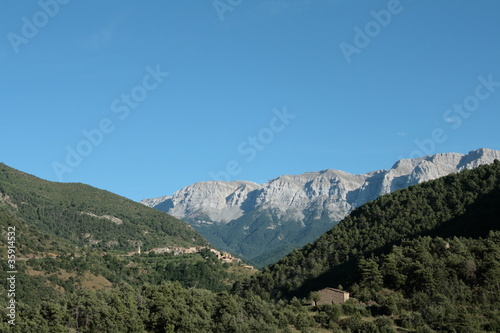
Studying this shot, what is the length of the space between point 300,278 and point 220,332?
42862mm

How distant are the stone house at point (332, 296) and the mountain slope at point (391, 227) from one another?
583 inches

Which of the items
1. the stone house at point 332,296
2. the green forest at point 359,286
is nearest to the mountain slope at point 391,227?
the green forest at point 359,286

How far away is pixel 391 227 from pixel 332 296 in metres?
39.3

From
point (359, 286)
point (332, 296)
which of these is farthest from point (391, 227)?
point (332, 296)

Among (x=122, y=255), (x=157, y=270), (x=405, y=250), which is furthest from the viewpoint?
(x=122, y=255)

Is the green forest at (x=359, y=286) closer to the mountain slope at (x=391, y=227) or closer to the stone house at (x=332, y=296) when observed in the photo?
the mountain slope at (x=391, y=227)

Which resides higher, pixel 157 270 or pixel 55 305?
pixel 157 270

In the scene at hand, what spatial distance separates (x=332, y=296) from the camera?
76.4 metres

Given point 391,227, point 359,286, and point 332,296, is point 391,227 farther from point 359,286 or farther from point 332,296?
point 332,296

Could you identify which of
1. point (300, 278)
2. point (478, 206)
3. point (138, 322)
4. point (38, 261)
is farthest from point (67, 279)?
point (478, 206)

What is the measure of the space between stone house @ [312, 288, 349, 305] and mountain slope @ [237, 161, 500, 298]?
1482 centimetres

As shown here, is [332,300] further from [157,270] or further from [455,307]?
[157,270]

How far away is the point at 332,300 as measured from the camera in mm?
76125

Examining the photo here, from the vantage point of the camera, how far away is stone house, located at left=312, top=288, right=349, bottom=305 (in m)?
75.0
